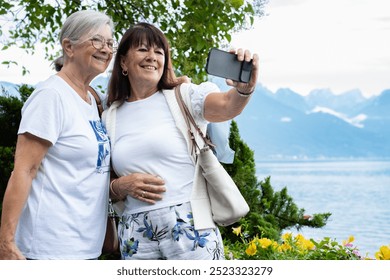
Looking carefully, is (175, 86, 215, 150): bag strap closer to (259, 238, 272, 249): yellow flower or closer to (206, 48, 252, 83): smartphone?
(206, 48, 252, 83): smartphone

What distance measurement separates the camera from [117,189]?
256 cm

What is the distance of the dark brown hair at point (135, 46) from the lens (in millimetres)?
2615

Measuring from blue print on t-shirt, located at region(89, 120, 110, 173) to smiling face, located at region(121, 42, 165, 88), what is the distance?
10.6 inches

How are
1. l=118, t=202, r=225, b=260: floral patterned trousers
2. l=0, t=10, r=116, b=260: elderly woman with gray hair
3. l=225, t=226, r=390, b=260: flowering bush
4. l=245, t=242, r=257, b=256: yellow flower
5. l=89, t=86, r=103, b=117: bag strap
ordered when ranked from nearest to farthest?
1. l=0, t=10, r=116, b=260: elderly woman with gray hair
2. l=118, t=202, r=225, b=260: floral patterned trousers
3. l=89, t=86, r=103, b=117: bag strap
4. l=225, t=226, r=390, b=260: flowering bush
5. l=245, t=242, r=257, b=256: yellow flower

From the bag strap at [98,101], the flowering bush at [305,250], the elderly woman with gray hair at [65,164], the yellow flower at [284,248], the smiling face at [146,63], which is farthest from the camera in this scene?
the yellow flower at [284,248]

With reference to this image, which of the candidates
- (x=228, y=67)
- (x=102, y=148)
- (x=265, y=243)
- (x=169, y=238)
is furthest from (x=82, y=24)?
(x=265, y=243)

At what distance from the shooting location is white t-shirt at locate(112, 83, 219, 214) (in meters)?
2.50

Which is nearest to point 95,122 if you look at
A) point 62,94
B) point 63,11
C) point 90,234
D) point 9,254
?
point 62,94

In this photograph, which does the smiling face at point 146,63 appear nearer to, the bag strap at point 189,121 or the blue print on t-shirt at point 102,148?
the bag strap at point 189,121

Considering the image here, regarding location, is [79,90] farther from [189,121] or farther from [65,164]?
[189,121]

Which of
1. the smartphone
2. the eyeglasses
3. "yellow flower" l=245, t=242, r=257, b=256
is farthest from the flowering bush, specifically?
the eyeglasses

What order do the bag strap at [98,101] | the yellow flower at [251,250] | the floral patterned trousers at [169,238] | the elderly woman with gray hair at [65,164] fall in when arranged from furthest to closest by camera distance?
1. the yellow flower at [251,250]
2. the bag strap at [98,101]
3. the floral patterned trousers at [169,238]
4. the elderly woman with gray hair at [65,164]

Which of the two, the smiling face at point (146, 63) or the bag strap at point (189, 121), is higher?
the smiling face at point (146, 63)

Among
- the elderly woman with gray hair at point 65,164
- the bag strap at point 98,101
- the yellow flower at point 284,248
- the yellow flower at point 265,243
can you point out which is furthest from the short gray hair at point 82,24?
the yellow flower at point 284,248
